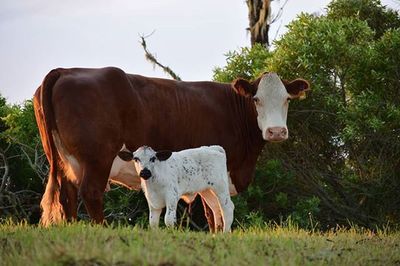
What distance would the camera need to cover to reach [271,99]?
11.8m

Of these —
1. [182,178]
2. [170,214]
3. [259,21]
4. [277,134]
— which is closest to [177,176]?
[182,178]

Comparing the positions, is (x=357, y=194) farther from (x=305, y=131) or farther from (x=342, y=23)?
(x=342, y=23)

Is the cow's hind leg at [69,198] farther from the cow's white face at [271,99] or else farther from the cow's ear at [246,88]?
the cow's ear at [246,88]

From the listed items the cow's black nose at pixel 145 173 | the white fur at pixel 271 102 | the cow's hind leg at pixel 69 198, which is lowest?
the cow's hind leg at pixel 69 198

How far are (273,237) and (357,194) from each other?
7.61 m

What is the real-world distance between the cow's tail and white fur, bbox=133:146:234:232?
1131 millimetres

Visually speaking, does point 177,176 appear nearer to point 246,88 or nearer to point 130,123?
point 130,123

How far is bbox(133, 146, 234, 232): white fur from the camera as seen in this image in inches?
397

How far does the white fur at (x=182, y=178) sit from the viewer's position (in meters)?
10.1

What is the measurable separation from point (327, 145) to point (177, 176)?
6.71 m

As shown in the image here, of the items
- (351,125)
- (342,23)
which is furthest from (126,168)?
(342,23)

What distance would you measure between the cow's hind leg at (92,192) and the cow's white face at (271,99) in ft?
8.09

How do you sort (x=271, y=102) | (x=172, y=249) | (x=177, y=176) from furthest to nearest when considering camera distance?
(x=271, y=102) → (x=177, y=176) → (x=172, y=249)

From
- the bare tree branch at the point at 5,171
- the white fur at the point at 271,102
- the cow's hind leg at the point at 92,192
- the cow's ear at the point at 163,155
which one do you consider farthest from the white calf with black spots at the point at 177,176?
the bare tree branch at the point at 5,171
